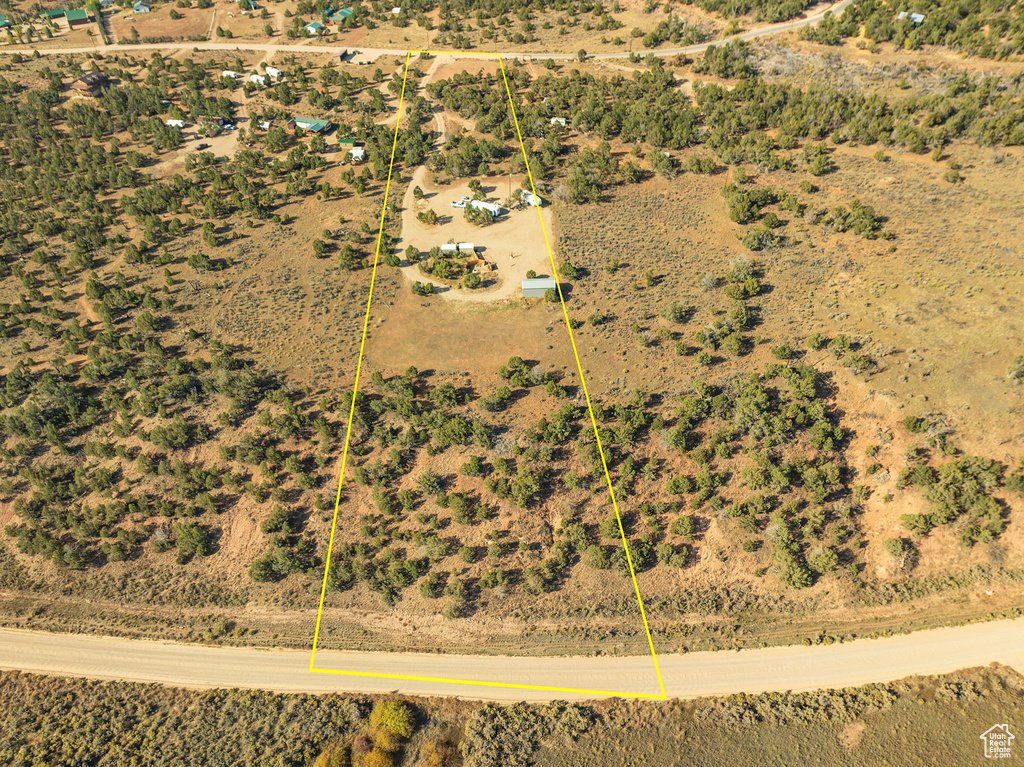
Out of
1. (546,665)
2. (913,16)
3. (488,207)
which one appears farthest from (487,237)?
(913,16)

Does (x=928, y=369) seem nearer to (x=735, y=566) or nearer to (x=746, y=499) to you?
(x=746, y=499)

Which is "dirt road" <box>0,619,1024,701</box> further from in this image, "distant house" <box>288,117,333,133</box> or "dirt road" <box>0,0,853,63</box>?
"dirt road" <box>0,0,853,63</box>

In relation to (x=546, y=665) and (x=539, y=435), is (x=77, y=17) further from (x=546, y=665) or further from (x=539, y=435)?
(x=546, y=665)

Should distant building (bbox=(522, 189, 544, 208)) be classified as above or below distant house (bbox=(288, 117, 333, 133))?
below

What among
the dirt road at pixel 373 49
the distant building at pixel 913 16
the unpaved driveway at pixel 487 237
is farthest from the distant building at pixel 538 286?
the distant building at pixel 913 16

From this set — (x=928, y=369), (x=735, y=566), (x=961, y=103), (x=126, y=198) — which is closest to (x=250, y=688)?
(x=735, y=566)

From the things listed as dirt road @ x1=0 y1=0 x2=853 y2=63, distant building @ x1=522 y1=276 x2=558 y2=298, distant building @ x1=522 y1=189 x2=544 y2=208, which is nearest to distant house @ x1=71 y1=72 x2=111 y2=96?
dirt road @ x1=0 y1=0 x2=853 y2=63
